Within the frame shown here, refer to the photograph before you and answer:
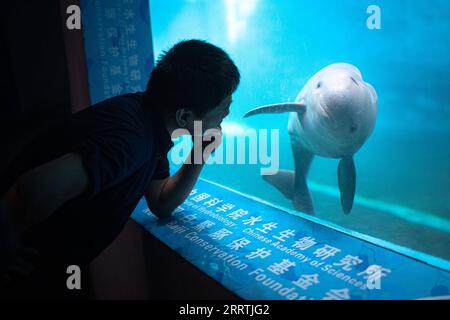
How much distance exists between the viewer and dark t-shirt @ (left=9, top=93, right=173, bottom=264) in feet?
3.06

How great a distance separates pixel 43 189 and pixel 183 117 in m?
0.68

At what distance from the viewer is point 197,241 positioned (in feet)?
5.97

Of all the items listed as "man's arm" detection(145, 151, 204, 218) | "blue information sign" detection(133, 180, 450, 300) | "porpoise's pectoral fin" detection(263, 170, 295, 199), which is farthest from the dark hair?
"porpoise's pectoral fin" detection(263, 170, 295, 199)

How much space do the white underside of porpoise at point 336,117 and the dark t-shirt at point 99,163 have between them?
1.21 m

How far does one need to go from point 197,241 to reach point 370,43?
5.67 ft

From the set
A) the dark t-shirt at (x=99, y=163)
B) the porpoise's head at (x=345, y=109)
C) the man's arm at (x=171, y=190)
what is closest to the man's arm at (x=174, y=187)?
the man's arm at (x=171, y=190)

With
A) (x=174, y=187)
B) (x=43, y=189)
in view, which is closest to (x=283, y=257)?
(x=174, y=187)

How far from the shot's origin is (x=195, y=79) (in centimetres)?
131

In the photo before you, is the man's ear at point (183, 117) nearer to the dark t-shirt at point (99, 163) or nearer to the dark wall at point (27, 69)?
the dark t-shirt at point (99, 163)

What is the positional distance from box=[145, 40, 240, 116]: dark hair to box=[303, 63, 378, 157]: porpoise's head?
1.05m

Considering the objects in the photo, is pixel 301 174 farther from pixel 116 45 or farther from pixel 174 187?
pixel 116 45
